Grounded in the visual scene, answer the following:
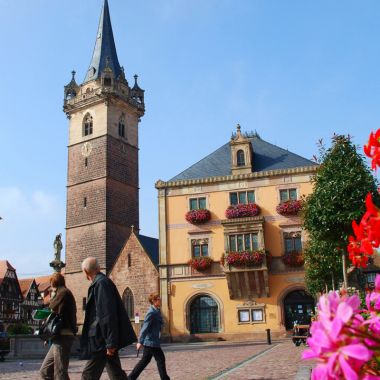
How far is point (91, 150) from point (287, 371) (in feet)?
148

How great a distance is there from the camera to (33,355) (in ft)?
73.6

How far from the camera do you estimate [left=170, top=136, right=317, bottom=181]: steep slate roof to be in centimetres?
3575

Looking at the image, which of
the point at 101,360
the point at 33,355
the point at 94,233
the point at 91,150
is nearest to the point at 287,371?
the point at 101,360

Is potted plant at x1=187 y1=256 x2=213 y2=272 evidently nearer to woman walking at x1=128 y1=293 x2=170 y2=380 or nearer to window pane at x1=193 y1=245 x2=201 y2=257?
window pane at x1=193 y1=245 x2=201 y2=257

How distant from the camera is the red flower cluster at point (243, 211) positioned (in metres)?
33.8

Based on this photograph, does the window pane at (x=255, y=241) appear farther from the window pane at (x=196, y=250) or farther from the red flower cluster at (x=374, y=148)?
the red flower cluster at (x=374, y=148)

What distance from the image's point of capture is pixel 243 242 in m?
33.2

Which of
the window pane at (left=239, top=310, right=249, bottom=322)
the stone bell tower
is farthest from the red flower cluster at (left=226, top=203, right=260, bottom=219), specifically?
the stone bell tower

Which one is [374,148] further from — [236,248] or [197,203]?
[197,203]

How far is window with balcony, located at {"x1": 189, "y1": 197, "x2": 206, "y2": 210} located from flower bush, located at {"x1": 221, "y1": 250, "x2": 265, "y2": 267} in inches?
169

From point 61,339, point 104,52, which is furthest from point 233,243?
point 104,52

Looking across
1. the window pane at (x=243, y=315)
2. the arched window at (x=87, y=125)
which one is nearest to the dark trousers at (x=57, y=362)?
the window pane at (x=243, y=315)

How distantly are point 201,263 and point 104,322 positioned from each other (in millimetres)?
27788

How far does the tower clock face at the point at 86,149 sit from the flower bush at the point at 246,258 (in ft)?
86.8
